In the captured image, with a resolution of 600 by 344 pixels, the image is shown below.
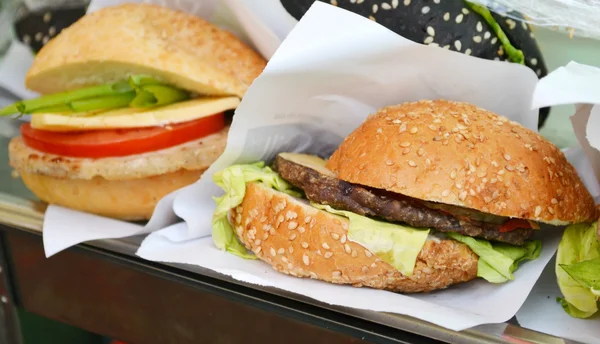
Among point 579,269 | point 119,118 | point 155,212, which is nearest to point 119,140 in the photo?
point 119,118

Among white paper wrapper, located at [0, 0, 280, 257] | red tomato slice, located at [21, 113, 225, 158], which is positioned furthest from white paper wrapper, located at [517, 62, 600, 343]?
red tomato slice, located at [21, 113, 225, 158]

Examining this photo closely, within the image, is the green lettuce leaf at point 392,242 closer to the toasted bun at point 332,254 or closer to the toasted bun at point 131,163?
the toasted bun at point 332,254

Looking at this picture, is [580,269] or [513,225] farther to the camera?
[513,225]

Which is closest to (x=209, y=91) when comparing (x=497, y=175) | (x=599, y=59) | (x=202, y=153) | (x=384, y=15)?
(x=202, y=153)

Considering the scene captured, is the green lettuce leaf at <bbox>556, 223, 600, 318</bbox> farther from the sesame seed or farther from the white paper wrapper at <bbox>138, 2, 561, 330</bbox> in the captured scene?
the sesame seed

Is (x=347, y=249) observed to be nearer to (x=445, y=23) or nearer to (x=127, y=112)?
(x=445, y=23)

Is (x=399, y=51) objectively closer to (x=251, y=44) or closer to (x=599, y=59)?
(x=599, y=59)
